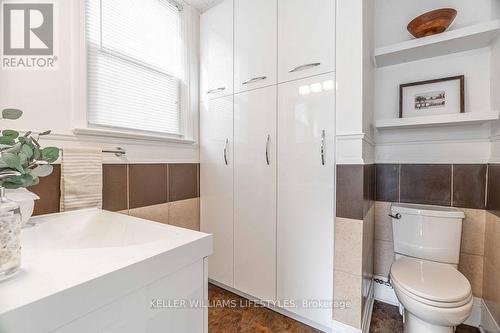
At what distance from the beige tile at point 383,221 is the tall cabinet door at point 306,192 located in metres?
0.72

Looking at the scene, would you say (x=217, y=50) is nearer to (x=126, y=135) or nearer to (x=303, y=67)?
(x=303, y=67)

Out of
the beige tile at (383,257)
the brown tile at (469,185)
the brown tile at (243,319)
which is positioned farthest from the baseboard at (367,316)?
the brown tile at (469,185)

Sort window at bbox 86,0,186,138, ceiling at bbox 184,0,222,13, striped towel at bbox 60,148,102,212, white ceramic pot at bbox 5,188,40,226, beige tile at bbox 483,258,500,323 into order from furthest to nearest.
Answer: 1. ceiling at bbox 184,0,222,13
2. window at bbox 86,0,186,138
3. beige tile at bbox 483,258,500,323
4. striped towel at bbox 60,148,102,212
5. white ceramic pot at bbox 5,188,40,226

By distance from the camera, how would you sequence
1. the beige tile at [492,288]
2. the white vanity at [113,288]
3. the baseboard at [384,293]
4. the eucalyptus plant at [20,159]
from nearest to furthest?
the white vanity at [113,288], the eucalyptus plant at [20,159], the beige tile at [492,288], the baseboard at [384,293]

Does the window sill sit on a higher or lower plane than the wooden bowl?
lower

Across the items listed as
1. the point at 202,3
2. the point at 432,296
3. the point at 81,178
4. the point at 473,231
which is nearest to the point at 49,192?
the point at 81,178

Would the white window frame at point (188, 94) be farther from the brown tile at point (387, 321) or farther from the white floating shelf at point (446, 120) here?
the brown tile at point (387, 321)

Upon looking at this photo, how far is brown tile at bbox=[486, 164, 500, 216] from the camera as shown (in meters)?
1.35

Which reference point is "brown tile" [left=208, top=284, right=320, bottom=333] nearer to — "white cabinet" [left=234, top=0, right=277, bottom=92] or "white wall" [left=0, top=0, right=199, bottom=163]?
"white wall" [left=0, top=0, right=199, bottom=163]

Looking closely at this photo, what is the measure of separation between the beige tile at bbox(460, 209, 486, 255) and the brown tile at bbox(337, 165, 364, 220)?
89cm

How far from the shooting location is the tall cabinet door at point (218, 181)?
1895 millimetres

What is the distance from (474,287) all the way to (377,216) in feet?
2.35

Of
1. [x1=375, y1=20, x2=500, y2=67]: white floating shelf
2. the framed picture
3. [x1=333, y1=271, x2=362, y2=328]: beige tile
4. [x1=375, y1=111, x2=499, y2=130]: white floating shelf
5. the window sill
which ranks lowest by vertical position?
[x1=333, y1=271, x2=362, y2=328]: beige tile

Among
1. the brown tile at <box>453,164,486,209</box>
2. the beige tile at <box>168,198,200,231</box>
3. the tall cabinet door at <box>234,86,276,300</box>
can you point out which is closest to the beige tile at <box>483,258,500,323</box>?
the brown tile at <box>453,164,486,209</box>
